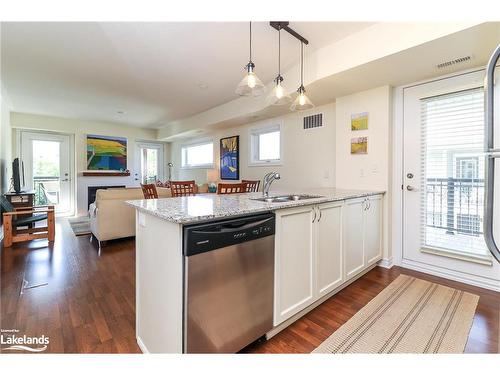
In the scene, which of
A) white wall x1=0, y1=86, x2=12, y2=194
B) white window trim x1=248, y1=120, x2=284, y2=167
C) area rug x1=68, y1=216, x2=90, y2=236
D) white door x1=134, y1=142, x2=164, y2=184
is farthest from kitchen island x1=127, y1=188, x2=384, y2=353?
white door x1=134, y1=142, x2=164, y2=184

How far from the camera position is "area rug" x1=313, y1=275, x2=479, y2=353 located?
150cm

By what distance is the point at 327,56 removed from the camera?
2545 mm

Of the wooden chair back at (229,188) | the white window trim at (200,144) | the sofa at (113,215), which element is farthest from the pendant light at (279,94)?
the white window trim at (200,144)

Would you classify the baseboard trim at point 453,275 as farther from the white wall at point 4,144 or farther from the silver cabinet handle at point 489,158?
the white wall at point 4,144

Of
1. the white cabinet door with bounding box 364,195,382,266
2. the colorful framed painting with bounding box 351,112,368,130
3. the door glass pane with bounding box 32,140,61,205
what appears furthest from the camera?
the door glass pane with bounding box 32,140,61,205

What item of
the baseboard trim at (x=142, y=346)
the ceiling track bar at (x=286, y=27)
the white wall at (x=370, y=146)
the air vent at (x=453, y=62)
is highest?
the ceiling track bar at (x=286, y=27)

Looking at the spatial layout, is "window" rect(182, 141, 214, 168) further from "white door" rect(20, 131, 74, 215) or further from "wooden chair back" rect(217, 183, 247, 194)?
"white door" rect(20, 131, 74, 215)

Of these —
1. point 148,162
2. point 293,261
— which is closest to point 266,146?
point 293,261

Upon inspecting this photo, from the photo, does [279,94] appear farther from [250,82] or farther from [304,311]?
[304,311]

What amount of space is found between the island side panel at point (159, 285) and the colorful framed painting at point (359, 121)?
2.70 metres

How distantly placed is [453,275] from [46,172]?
26.3ft

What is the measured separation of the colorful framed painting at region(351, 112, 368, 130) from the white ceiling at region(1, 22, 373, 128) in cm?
96

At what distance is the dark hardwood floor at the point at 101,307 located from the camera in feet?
5.00

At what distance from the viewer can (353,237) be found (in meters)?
2.28
